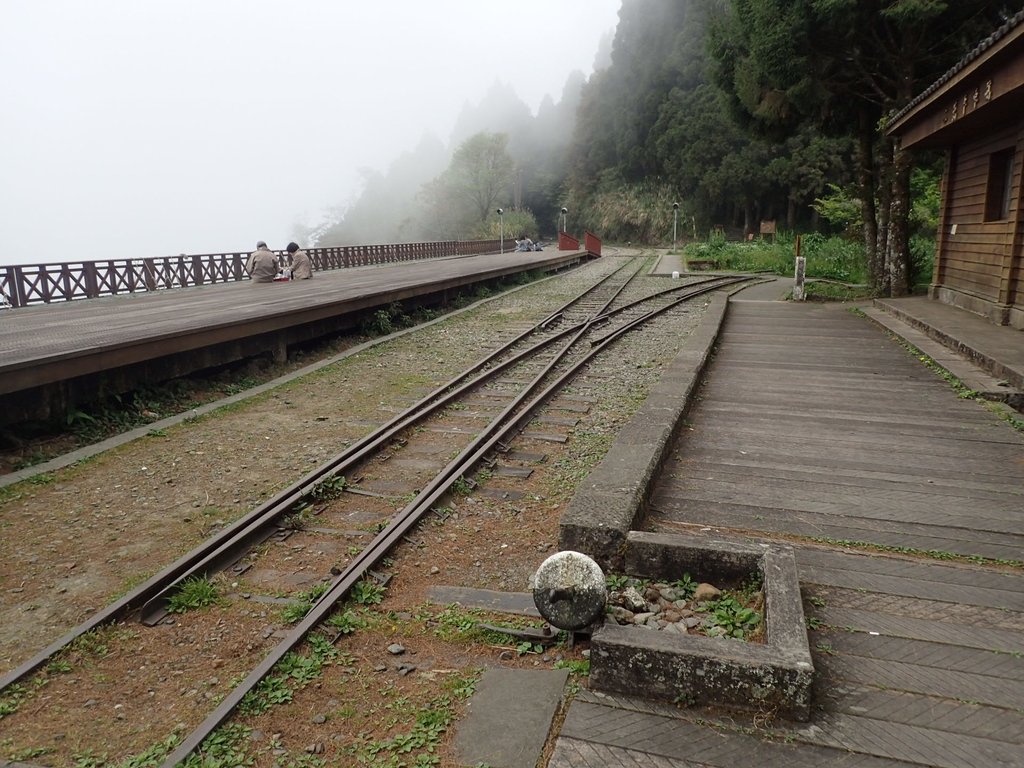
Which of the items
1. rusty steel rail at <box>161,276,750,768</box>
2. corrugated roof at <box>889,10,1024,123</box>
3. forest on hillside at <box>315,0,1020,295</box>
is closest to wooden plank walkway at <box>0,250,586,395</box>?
rusty steel rail at <box>161,276,750,768</box>

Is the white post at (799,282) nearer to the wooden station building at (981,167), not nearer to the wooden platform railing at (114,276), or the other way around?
the wooden station building at (981,167)

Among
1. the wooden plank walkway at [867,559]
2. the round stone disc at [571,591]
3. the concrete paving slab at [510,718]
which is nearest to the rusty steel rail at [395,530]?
the concrete paving slab at [510,718]

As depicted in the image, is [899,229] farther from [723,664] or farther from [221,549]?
[221,549]

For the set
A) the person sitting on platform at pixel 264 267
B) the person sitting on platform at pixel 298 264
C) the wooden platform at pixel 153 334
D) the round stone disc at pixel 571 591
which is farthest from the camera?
the person sitting on platform at pixel 298 264

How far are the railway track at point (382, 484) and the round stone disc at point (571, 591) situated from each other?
1.17 meters

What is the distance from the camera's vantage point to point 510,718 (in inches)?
103

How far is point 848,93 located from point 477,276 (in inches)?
359

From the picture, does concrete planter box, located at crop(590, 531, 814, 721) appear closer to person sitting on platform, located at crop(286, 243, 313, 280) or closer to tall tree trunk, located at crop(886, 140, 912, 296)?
tall tree trunk, located at crop(886, 140, 912, 296)

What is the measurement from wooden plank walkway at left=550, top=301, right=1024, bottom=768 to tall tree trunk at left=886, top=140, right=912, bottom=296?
25.8ft

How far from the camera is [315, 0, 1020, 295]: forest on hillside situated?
13.9m

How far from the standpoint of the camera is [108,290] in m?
16.4

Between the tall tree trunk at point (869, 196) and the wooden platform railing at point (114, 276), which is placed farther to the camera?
the tall tree trunk at point (869, 196)

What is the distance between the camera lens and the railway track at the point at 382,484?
3.34 metres

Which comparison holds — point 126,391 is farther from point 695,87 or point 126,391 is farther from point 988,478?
point 695,87
